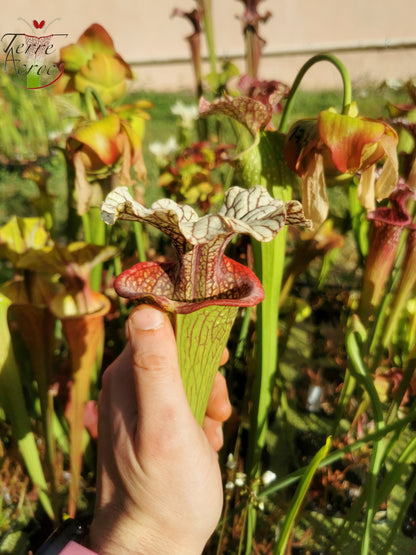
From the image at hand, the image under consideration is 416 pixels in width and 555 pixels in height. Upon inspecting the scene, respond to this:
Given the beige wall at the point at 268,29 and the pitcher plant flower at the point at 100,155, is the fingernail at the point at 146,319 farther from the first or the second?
the beige wall at the point at 268,29

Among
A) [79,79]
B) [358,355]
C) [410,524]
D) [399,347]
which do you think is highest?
[79,79]

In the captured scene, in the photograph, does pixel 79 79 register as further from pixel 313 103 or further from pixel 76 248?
pixel 313 103

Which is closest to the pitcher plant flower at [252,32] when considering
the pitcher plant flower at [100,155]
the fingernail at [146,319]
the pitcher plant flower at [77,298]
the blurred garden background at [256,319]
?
the blurred garden background at [256,319]

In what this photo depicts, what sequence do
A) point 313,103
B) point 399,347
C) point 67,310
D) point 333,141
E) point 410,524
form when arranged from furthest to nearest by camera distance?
point 313,103 < point 399,347 < point 410,524 < point 67,310 < point 333,141

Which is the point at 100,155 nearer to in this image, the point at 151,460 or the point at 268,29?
the point at 151,460

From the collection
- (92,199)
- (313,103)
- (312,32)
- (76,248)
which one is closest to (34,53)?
(92,199)

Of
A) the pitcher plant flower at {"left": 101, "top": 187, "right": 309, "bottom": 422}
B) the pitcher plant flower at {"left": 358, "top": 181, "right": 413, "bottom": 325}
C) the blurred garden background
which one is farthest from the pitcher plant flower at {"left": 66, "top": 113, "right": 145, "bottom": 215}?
the pitcher plant flower at {"left": 358, "top": 181, "right": 413, "bottom": 325}
